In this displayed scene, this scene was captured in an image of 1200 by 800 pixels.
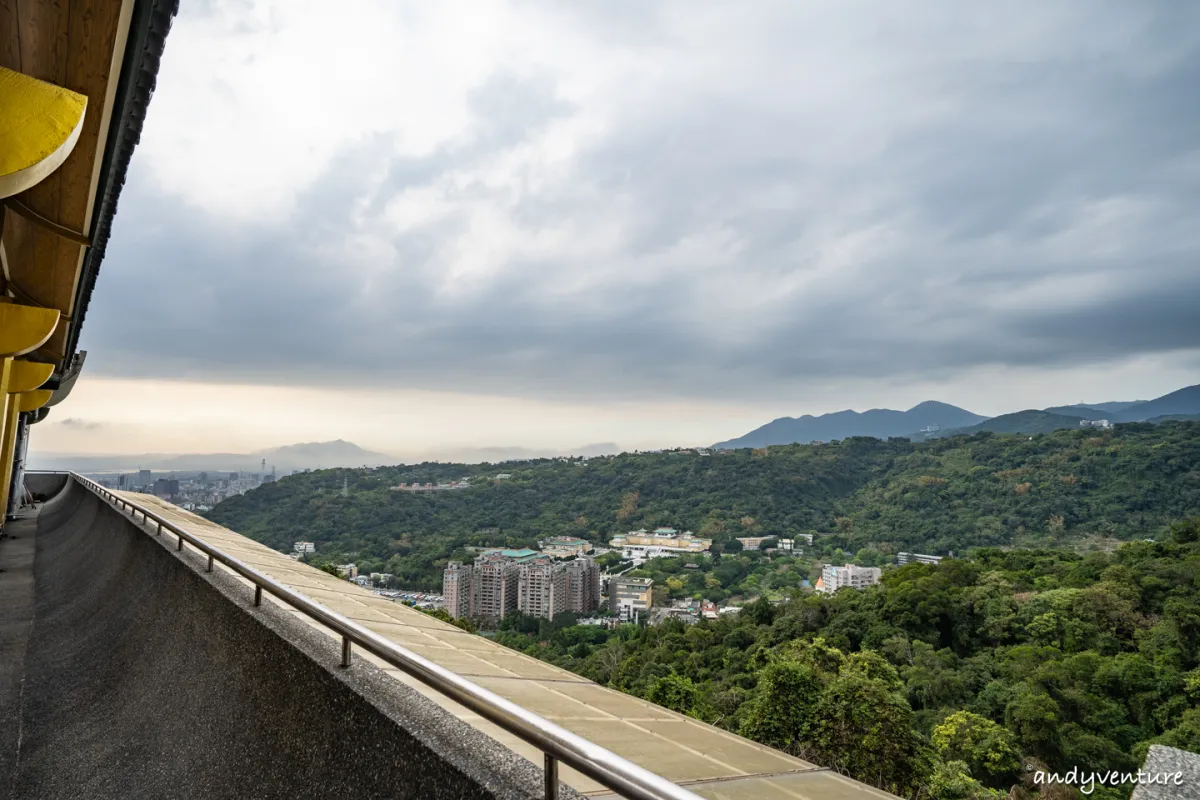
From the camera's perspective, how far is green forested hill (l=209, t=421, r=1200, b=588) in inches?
2340

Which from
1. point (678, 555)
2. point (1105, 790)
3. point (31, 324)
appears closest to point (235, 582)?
point (31, 324)

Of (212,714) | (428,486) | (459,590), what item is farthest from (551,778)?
(428,486)

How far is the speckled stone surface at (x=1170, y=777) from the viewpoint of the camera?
7.65 m

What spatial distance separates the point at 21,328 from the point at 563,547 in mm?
63019

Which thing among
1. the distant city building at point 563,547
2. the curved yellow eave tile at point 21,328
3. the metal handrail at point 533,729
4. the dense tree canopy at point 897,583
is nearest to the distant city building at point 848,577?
the dense tree canopy at point 897,583

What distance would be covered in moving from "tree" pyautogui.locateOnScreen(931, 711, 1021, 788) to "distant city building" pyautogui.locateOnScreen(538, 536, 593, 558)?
154 feet

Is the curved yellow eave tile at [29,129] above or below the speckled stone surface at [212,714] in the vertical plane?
above

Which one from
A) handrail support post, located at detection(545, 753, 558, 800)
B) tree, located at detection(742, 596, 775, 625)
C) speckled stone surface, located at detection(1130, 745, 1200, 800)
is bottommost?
tree, located at detection(742, 596, 775, 625)

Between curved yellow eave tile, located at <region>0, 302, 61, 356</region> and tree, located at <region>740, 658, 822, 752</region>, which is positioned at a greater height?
curved yellow eave tile, located at <region>0, 302, 61, 356</region>

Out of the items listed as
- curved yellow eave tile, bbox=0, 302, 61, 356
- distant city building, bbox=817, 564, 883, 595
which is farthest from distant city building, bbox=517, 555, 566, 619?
curved yellow eave tile, bbox=0, 302, 61, 356

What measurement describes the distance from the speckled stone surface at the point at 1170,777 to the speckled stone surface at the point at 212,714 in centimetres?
1071

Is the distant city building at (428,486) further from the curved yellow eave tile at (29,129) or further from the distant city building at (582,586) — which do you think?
the curved yellow eave tile at (29,129)

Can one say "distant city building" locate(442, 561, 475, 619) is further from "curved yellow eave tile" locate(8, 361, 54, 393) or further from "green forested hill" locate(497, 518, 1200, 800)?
"curved yellow eave tile" locate(8, 361, 54, 393)

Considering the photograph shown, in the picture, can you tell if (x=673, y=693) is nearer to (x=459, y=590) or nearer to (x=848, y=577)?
(x=459, y=590)
